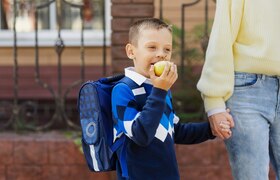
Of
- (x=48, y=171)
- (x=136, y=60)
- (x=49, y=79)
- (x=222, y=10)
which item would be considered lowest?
(x=48, y=171)

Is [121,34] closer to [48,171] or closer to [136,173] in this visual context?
[48,171]

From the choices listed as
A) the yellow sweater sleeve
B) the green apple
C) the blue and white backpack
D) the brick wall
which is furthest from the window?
the green apple

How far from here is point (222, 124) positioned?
3287 millimetres

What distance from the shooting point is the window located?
744cm

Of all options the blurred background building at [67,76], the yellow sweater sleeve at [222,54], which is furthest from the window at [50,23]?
the yellow sweater sleeve at [222,54]

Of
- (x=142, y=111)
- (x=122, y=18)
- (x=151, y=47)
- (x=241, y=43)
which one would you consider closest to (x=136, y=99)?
(x=142, y=111)

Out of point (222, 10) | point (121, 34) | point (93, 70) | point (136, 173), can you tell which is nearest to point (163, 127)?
point (136, 173)

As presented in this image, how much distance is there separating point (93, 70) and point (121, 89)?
4.29 meters

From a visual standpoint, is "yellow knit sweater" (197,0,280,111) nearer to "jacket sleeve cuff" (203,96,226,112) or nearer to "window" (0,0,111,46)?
"jacket sleeve cuff" (203,96,226,112)

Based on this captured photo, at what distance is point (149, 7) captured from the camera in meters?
5.23

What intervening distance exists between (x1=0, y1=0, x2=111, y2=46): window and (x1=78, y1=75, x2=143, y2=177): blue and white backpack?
4136 millimetres

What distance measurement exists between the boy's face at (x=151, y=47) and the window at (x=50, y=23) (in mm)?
4186

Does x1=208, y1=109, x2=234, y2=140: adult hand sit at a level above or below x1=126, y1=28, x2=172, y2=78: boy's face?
below

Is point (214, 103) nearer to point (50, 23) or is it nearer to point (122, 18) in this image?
point (122, 18)
